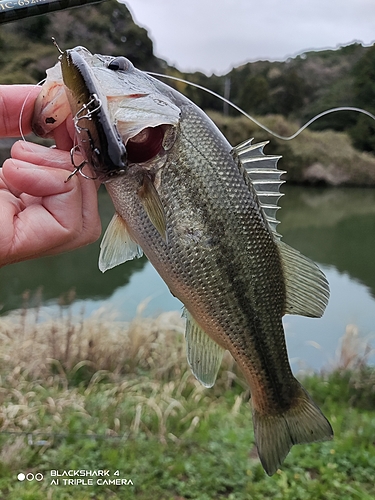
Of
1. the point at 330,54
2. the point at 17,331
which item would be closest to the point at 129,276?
the point at 17,331

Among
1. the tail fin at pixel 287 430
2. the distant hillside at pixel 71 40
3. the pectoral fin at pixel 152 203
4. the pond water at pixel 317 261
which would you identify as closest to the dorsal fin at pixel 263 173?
the pectoral fin at pixel 152 203

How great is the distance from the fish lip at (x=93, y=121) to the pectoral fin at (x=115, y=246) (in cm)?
22

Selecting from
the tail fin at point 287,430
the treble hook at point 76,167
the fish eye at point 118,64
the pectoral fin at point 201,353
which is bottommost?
the tail fin at point 287,430

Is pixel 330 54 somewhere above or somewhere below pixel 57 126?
above

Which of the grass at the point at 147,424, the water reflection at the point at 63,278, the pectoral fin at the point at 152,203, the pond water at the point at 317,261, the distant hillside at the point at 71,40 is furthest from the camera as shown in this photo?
the distant hillside at the point at 71,40

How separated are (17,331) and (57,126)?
410 centimetres

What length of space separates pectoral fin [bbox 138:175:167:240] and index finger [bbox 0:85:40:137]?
0.50 meters

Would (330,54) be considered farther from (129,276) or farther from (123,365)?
(123,365)

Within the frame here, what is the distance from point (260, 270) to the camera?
139cm

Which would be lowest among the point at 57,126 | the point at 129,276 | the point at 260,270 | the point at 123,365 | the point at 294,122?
the point at 123,365

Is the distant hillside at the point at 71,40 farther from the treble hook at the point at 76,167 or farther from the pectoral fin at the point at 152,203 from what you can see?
the pectoral fin at the point at 152,203

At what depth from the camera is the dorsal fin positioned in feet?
4.55

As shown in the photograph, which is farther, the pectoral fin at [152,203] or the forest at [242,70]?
the forest at [242,70]

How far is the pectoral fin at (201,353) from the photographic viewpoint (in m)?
1.43
